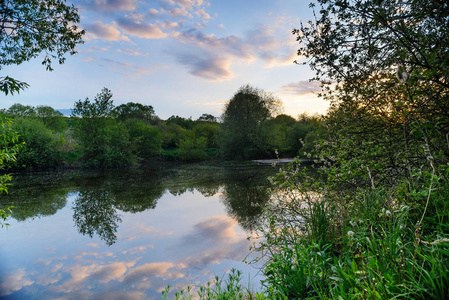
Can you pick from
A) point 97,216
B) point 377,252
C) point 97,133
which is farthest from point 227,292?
point 97,133

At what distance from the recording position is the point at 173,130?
169ft

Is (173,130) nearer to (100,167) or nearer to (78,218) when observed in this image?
(100,167)

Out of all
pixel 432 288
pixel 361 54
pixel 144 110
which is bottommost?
pixel 432 288

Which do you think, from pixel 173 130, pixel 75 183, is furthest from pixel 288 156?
pixel 75 183

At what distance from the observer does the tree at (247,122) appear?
120 ft

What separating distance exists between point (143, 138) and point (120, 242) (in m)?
28.0

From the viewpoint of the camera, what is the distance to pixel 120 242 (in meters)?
7.89

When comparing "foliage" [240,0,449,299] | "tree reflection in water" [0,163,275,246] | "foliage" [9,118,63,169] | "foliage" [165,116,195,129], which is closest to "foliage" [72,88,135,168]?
"foliage" [9,118,63,169]

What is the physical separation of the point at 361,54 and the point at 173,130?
4816cm

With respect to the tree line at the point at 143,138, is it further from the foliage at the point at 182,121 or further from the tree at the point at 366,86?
the tree at the point at 366,86

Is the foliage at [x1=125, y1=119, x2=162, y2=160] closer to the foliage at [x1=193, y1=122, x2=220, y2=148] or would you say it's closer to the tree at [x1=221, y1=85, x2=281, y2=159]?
the tree at [x1=221, y1=85, x2=281, y2=159]

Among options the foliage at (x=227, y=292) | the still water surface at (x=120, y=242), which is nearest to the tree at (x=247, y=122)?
the still water surface at (x=120, y=242)

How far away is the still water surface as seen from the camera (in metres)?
5.48

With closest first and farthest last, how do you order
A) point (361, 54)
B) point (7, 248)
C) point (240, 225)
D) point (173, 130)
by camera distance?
point (361, 54) → point (7, 248) → point (240, 225) → point (173, 130)
